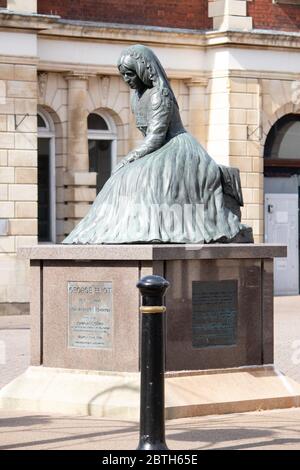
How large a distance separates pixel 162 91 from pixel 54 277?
197 centimetres

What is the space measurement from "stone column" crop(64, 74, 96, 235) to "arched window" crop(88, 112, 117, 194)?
24.1 inches

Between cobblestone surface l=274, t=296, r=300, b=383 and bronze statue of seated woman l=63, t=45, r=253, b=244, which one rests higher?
bronze statue of seated woman l=63, t=45, r=253, b=244

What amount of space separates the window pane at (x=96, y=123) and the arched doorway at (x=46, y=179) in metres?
0.95

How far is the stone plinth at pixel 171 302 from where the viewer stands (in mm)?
11969

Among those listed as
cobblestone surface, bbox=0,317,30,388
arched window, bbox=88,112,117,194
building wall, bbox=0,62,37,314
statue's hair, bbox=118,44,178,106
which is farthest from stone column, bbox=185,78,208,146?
statue's hair, bbox=118,44,178,106

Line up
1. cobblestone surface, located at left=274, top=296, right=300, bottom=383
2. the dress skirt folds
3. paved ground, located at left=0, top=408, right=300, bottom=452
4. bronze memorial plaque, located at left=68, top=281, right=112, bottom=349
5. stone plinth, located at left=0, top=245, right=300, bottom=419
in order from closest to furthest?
paved ground, located at left=0, top=408, right=300, bottom=452 < stone plinth, located at left=0, top=245, right=300, bottom=419 < bronze memorial plaque, located at left=68, top=281, right=112, bottom=349 < the dress skirt folds < cobblestone surface, located at left=274, top=296, right=300, bottom=383

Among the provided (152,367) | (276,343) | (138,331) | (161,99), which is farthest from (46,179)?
(152,367)

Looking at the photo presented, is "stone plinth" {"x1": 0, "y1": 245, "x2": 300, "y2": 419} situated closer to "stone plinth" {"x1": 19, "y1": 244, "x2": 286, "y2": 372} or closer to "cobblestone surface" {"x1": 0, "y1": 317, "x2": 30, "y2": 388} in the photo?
"stone plinth" {"x1": 19, "y1": 244, "x2": 286, "y2": 372}

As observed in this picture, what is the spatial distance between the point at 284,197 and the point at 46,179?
19.2 ft

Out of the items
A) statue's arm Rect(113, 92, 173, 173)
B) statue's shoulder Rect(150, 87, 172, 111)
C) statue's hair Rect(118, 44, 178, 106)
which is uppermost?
statue's hair Rect(118, 44, 178, 106)

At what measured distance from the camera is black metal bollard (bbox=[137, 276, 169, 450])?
9258 mm

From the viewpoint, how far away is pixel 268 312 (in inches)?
500

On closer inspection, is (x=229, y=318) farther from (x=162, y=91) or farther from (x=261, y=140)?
(x=261, y=140)
